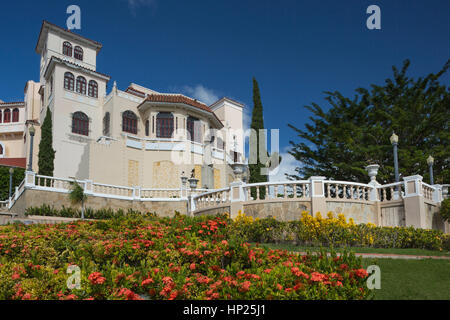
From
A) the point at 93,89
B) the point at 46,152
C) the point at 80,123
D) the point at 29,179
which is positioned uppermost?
the point at 93,89

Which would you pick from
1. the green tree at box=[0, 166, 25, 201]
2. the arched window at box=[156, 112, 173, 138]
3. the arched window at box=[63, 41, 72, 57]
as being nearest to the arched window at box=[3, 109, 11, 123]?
the arched window at box=[63, 41, 72, 57]

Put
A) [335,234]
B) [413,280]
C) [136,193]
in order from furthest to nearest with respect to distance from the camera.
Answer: [136,193] < [335,234] < [413,280]

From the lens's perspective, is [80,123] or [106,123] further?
[106,123]

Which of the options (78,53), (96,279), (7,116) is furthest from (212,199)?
(7,116)

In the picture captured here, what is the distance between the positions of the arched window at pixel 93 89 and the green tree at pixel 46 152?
5.77 metres

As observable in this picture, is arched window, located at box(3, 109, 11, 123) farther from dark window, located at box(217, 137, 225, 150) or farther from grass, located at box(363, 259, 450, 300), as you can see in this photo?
grass, located at box(363, 259, 450, 300)

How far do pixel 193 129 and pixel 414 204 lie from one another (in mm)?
23195

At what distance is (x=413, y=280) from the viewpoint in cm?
711

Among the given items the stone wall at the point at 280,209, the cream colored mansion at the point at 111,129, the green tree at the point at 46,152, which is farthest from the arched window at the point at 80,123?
the stone wall at the point at 280,209

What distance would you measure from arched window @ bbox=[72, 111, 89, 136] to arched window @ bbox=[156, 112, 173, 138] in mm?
6419

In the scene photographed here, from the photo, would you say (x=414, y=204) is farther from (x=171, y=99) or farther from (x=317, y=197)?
(x=171, y=99)

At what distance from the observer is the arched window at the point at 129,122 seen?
116ft

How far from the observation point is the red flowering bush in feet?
17.8

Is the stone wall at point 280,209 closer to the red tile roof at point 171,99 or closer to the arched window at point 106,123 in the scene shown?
the red tile roof at point 171,99
